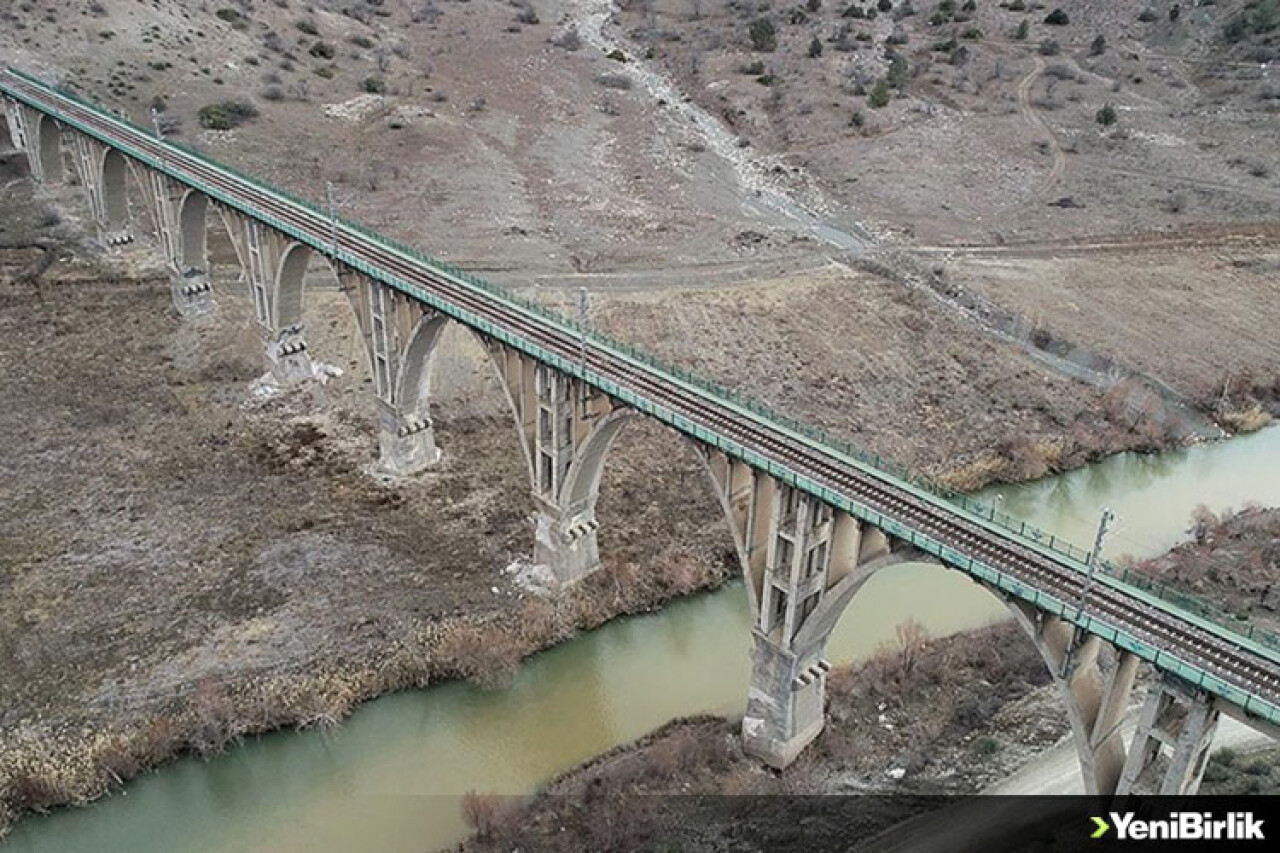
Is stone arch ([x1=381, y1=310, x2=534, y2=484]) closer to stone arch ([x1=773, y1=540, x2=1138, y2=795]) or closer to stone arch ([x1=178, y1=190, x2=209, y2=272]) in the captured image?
stone arch ([x1=178, y1=190, x2=209, y2=272])

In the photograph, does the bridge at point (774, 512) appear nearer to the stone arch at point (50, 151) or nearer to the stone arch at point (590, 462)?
the stone arch at point (590, 462)

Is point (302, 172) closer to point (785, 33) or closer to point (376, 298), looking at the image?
point (376, 298)

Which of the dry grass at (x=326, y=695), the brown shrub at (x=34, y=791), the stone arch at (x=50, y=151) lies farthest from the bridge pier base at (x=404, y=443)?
the stone arch at (x=50, y=151)

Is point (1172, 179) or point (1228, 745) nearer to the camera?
point (1228, 745)

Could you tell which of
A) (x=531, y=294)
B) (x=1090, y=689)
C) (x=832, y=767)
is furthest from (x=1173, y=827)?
(x=531, y=294)

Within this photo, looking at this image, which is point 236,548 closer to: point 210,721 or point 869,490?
point 210,721

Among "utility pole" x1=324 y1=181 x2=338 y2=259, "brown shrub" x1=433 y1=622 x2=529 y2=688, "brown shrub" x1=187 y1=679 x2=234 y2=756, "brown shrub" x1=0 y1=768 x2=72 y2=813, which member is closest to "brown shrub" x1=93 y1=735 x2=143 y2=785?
"brown shrub" x1=0 y1=768 x2=72 y2=813

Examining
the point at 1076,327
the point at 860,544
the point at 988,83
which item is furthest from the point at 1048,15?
the point at 860,544
